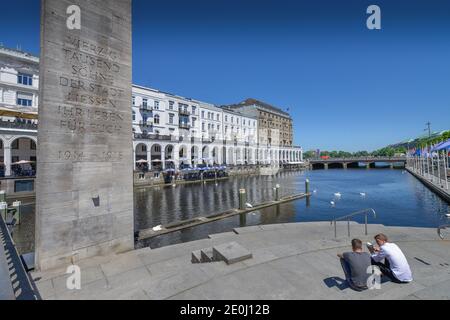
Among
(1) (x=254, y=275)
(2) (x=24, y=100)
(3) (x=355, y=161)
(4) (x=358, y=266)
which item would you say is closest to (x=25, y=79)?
(2) (x=24, y=100)

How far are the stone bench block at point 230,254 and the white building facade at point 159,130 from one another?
1051 inches

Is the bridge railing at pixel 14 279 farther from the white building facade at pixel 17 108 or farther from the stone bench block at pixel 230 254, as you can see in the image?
the white building facade at pixel 17 108

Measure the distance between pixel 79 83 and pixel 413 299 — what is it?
1040 centimetres

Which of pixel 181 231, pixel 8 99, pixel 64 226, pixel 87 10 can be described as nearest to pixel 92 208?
pixel 64 226

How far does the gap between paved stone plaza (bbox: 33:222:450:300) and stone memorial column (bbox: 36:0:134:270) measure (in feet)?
2.84

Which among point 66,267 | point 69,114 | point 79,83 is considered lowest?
point 66,267

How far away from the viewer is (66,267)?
6.75m

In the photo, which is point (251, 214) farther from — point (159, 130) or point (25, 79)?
point (25, 79)

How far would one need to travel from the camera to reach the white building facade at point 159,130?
3122 centimetres

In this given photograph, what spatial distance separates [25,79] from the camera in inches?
1337

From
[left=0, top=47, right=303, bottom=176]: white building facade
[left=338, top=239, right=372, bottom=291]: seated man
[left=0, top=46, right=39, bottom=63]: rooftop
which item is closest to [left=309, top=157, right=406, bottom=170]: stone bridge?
[left=0, top=47, right=303, bottom=176]: white building facade

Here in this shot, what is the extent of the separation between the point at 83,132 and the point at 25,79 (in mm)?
38449

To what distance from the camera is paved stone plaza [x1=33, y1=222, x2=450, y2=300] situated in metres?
4.99
